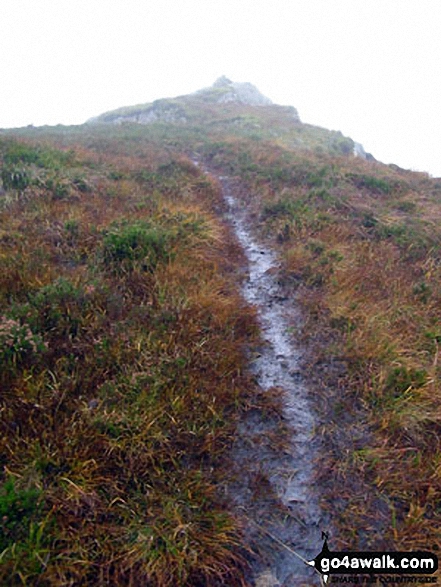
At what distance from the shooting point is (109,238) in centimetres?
652

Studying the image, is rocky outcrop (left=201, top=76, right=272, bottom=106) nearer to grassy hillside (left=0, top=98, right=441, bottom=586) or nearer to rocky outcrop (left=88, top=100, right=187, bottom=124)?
rocky outcrop (left=88, top=100, right=187, bottom=124)

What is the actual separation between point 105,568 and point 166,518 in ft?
1.91

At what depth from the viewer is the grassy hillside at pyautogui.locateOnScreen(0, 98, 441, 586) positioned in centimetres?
313

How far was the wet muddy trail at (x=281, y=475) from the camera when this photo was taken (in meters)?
→ 3.29

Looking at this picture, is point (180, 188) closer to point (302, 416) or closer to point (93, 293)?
point (93, 293)

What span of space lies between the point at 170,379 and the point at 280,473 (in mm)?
1605

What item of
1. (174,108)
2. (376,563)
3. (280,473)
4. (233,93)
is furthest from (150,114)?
(376,563)

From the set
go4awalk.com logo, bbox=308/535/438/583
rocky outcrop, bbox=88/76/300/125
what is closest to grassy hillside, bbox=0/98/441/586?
go4awalk.com logo, bbox=308/535/438/583

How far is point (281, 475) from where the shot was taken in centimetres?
391

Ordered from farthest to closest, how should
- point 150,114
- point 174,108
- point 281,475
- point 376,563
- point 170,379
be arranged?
point 150,114, point 174,108, point 170,379, point 281,475, point 376,563

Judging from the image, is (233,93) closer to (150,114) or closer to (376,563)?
(150,114)

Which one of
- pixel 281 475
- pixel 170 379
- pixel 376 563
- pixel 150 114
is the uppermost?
pixel 150 114

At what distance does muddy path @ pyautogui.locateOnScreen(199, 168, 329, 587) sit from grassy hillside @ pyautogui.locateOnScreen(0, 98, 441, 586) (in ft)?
0.61

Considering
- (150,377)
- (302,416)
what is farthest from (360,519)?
(150,377)
